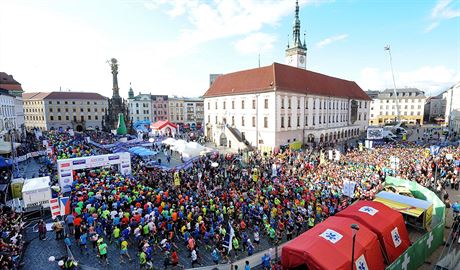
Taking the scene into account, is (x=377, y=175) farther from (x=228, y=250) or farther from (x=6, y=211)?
(x=6, y=211)

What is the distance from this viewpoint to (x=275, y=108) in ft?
120

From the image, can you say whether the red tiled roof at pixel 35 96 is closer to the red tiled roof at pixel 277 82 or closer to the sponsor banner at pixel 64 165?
the red tiled roof at pixel 277 82

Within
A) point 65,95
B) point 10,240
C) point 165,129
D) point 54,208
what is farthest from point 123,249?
point 65,95

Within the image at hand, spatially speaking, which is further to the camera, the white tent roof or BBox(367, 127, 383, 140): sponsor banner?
BBox(367, 127, 383, 140): sponsor banner

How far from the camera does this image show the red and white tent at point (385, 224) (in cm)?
1106

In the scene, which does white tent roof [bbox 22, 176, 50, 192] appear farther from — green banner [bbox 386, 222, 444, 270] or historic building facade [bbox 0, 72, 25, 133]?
historic building facade [bbox 0, 72, 25, 133]

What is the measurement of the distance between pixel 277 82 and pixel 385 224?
28107 mm

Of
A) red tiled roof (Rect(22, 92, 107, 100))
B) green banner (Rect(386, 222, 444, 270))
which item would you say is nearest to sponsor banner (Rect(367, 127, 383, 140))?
green banner (Rect(386, 222, 444, 270))

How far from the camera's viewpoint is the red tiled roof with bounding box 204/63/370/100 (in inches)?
1508

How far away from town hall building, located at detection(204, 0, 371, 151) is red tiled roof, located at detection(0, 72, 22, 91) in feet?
146

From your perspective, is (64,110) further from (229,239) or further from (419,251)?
(419,251)

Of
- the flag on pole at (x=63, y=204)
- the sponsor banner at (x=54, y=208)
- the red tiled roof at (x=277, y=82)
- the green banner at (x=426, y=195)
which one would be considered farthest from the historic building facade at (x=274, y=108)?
the sponsor banner at (x=54, y=208)

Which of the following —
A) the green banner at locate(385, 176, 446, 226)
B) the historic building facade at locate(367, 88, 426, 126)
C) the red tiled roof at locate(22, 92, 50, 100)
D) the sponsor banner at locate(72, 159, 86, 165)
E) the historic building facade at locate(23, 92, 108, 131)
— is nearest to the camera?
the green banner at locate(385, 176, 446, 226)

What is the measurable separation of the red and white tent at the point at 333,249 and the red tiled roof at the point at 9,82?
229 ft
